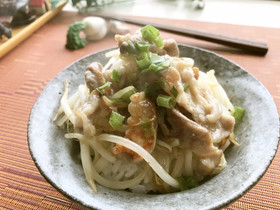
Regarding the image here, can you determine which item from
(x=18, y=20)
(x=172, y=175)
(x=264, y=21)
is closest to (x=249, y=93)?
(x=172, y=175)

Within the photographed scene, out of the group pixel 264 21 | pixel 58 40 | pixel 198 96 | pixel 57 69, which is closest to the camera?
pixel 198 96

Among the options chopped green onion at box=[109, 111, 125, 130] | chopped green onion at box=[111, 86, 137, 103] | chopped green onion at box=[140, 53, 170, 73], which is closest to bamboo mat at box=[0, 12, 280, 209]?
chopped green onion at box=[109, 111, 125, 130]

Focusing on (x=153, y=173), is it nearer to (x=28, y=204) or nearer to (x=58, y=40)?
(x=28, y=204)

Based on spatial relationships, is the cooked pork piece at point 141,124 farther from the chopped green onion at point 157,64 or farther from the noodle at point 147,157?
the chopped green onion at point 157,64

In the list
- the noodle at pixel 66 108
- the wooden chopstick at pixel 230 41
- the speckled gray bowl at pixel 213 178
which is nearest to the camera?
the speckled gray bowl at pixel 213 178

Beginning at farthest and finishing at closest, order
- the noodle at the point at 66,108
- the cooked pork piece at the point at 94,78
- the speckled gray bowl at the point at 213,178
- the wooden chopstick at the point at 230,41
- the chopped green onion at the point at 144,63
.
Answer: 1. the wooden chopstick at the point at 230,41
2. the noodle at the point at 66,108
3. the cooked pork piece at the point at 94,78
4. the chopped green onion at the point at 144,63
5. the speckled gray bowl at the point at 213,178

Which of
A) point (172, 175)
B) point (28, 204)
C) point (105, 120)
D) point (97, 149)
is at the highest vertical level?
point (105, 120)

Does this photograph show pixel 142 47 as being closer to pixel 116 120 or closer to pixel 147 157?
pixel 116 120

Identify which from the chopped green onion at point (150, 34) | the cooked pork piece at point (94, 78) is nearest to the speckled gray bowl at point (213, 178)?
the cooked pork piece at point (94, 78)
